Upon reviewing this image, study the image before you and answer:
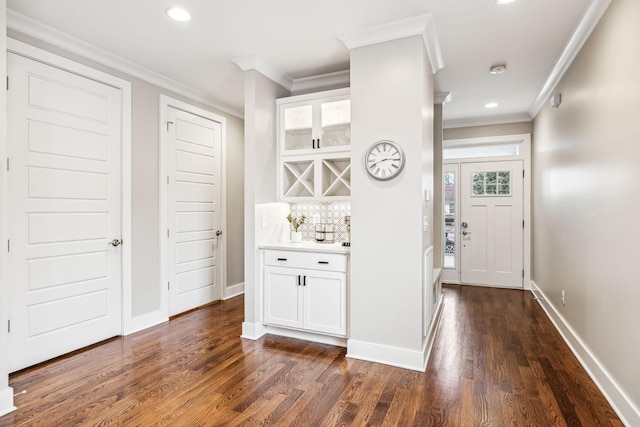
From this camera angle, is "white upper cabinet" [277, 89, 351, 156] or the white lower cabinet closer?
the white lower cabinet

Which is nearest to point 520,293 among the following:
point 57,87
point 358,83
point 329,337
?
point 329,337

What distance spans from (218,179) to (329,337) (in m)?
2.60

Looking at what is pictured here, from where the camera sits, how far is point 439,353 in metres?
3.04

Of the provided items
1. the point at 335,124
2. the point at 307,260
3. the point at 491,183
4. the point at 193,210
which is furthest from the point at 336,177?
the point at 491,183

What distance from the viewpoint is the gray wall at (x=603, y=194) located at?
2027mm

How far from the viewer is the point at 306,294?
128 inches

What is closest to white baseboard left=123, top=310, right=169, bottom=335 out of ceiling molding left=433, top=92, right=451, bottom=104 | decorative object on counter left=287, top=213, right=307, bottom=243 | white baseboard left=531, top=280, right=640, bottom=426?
decorative object on counter left=287, top=213, right=307, bottom=243

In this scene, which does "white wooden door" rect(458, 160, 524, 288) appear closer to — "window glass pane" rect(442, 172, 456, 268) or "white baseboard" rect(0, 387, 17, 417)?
"window glass pane" rect(442, 172, 456, 268)

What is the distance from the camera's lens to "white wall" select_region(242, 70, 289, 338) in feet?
11.2

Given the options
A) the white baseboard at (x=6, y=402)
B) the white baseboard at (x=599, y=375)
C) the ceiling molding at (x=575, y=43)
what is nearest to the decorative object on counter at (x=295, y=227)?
the white baseboard at (x=6, y=402)

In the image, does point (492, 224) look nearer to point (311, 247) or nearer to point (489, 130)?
point (489, 130)

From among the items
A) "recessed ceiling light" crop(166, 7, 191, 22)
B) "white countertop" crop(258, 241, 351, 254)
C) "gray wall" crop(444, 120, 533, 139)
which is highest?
"recessed ceiling light" crop(166, 7, 191, 22)

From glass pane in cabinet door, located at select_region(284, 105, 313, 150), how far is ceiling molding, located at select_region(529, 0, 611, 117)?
2329 mm

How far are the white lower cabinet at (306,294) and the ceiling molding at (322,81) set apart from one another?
6.02ft
